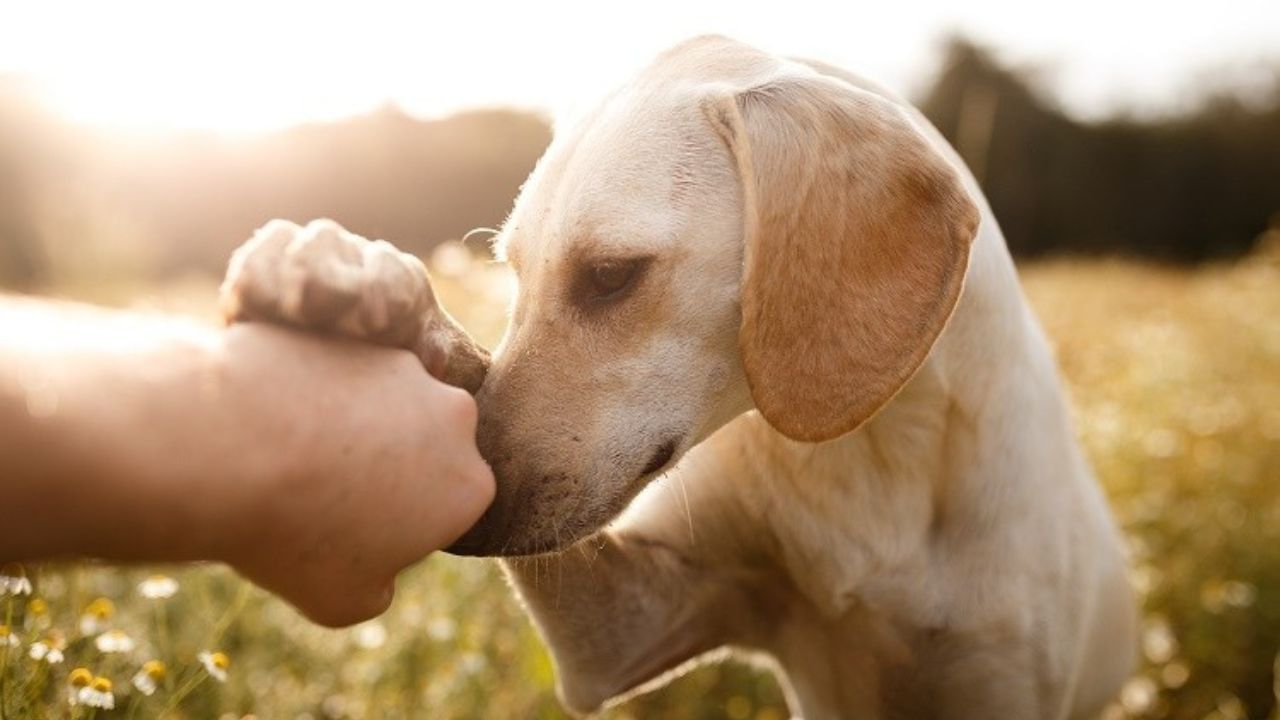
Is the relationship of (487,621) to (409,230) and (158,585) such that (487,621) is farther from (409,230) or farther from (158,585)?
(409,230)

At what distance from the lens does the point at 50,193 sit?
8.98 metres

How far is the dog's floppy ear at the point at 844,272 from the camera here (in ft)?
6.28

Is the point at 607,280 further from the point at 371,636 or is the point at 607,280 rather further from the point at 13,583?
the point at 371,636

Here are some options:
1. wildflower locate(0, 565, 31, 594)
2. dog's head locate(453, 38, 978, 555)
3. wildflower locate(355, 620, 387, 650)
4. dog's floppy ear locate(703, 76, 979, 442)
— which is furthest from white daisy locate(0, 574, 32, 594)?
wildflower locate(355, 620, 387, 650)

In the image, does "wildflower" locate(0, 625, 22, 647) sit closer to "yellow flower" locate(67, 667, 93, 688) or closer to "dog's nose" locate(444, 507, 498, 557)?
"yellow flower" locate(67, 667, 93, 688)

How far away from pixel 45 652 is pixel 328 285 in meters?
0.78

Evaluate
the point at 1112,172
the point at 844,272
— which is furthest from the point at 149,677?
the point at 1112,172

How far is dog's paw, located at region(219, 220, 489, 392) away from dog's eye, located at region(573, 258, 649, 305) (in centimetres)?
34

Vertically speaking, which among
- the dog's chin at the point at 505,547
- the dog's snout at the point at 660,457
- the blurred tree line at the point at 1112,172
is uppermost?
the dog's snout at the point at 660,457

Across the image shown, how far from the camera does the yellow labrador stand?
6.25 ft

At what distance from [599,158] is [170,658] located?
1366 millimetres

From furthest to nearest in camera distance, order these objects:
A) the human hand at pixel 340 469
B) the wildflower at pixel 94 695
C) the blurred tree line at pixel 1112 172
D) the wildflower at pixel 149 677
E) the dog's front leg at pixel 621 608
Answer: the blurred tree line at pixel 1112 172
the dog's front leg at pixel 621 608
the wildflower at pixel 149 677
the wildflower at pixel 94 695
the human hand at pixel 340 469

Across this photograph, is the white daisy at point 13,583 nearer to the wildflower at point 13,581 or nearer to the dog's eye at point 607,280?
the wildflower at point 13,581

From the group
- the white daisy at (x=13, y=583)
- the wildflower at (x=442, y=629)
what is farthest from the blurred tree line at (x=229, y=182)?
the white daisy at (x=13, y=583)
